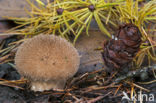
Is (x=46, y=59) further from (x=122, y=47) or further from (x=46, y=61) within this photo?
(x=122, y=47)

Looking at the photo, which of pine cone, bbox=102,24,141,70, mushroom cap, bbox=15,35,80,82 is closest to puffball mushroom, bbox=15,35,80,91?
mushroom cap, bbox=15,35,80,82

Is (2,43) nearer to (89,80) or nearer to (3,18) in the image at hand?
(3,18)

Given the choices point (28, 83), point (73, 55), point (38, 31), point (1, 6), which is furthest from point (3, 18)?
point (73, 55)

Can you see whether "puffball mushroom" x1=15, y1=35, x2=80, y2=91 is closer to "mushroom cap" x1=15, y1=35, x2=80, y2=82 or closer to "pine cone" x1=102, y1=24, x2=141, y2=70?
"mushroom cap" x1=15, y1=35, x2=80, y2=82

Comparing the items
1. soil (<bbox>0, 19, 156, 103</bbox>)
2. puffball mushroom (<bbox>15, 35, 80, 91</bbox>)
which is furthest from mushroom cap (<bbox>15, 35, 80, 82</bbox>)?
soil (<bbox>0, 19, 156, 103</bbox>)

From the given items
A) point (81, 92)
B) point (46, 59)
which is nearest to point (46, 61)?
point (46, 59)

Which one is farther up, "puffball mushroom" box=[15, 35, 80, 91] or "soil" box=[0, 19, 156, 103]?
"puffball mushroom" box=[15, 35, 80, 91]
